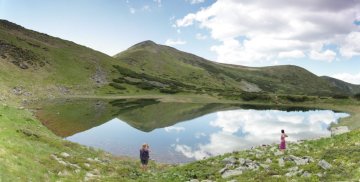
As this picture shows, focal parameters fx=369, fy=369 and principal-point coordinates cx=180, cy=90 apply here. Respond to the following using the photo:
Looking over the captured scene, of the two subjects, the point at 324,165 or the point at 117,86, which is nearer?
the point at 324,165

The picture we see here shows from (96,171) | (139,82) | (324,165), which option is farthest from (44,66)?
(324,165)

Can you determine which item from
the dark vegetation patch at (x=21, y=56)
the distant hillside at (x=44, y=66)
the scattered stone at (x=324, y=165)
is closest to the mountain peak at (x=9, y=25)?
the distant hillside at (x=44, y=66)

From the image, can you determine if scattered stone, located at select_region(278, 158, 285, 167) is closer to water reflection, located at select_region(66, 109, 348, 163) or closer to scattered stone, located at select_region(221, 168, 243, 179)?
scattered stone, located at select_region(221, 168, 243, 179)

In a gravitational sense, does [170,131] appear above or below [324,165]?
below

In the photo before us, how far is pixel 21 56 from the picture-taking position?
142 m

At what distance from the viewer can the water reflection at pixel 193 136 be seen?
52875 millimetres

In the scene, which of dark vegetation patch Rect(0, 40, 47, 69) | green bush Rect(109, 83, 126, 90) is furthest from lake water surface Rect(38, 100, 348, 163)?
green bush Rect(109, 83, 126, 90)

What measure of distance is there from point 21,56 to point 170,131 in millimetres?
92890

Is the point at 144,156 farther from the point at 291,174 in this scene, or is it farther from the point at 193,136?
the point at 193,136

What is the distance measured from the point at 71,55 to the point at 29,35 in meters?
28.8

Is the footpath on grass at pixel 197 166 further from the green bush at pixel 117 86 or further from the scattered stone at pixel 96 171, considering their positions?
the green bush at pixel 117 86

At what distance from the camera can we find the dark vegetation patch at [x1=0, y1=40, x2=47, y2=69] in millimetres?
134500

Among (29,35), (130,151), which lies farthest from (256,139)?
(29,35)

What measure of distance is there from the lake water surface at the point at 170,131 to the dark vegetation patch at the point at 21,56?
54.5m
